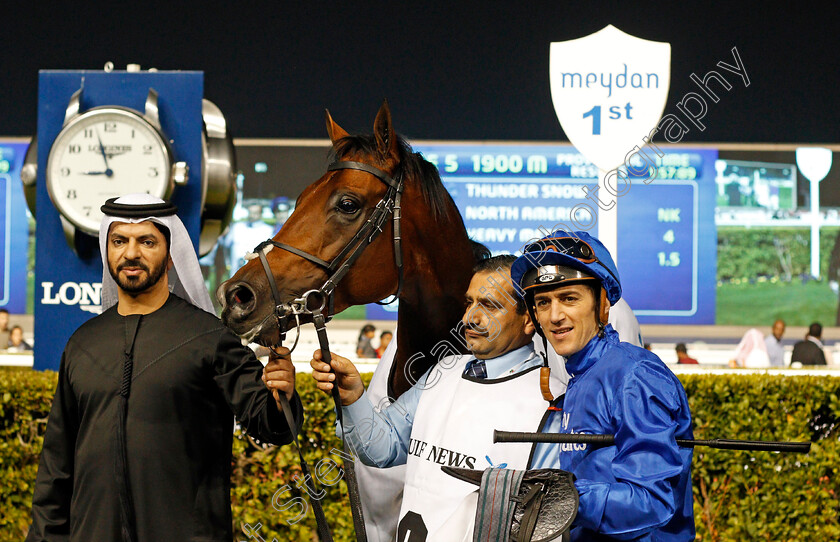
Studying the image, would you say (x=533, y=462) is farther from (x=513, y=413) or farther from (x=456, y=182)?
(x=456, y=182)

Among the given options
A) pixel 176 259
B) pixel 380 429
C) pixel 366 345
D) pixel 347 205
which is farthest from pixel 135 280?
pixel 366 345

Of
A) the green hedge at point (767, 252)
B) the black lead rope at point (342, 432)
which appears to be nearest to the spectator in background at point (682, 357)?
the green hedge at point (767, 252)

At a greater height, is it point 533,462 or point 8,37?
point 8,37

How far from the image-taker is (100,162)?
369 centimetres

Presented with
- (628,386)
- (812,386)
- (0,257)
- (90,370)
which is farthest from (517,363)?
(0,257)

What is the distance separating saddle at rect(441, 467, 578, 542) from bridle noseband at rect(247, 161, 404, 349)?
81 cm

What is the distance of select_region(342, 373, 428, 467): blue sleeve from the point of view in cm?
214

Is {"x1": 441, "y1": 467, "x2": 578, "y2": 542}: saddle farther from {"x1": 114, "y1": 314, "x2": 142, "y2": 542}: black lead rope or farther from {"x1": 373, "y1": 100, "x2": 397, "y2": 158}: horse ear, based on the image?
{"x1": 373, "y1": 100, "x2": 397, "y2": 158}: horse ear

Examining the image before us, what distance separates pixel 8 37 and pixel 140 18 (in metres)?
2.24

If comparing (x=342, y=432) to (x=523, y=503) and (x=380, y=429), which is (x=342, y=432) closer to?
(x=380, y=429)

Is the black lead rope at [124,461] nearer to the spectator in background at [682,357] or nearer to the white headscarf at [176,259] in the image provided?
the white headscarf at [176,259]

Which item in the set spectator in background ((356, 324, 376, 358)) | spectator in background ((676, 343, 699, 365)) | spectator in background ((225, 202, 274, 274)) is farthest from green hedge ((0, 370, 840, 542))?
spectator in background ((225, 202, 274, 274))

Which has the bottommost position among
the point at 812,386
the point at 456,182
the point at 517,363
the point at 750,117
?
the point at 812,386

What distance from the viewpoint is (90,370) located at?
2258 mm
